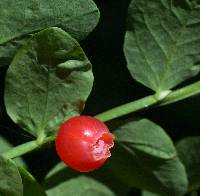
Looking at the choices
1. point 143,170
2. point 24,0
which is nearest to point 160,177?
point 143,170

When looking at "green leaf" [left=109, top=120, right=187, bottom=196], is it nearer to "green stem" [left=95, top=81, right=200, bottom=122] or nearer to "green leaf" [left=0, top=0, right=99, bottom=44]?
"green stem" [left=95, top=81, right=200, bottom=122]

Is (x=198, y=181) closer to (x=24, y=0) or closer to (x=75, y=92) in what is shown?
(x=75, y=92)

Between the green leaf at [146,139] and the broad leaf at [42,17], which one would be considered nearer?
the broad leaf at [42,17]

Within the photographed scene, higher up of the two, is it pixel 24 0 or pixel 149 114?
pixel 24 0

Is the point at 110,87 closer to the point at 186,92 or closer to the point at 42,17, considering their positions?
the point at 186,92

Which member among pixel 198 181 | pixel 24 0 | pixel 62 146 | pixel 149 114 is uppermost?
pixel 24 0

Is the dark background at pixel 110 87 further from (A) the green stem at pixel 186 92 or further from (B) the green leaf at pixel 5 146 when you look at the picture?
(A) the green stem at pixel 186 92

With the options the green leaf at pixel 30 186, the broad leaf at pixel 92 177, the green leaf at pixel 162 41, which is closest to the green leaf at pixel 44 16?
the green leaf at pixel 162 41
